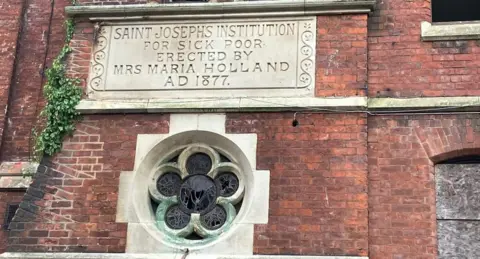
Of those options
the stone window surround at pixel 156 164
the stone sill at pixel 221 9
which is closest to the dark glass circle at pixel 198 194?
the stone window surround at pixel 156 164

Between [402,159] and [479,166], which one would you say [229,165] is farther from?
[479,166]

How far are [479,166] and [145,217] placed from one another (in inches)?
144

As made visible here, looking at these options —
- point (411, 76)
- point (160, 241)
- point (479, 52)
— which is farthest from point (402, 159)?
point (160, 241)

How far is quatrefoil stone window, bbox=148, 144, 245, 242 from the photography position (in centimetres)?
734

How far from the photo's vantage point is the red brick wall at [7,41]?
8750 millimetres

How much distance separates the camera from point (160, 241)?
23.7 ft

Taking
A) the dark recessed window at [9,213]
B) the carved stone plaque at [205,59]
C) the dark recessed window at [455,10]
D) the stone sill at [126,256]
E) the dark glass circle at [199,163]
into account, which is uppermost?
the dark recessed window at [455,10]

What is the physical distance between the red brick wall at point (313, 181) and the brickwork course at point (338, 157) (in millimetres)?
11

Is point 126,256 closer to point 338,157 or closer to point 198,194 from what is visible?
point 198,194

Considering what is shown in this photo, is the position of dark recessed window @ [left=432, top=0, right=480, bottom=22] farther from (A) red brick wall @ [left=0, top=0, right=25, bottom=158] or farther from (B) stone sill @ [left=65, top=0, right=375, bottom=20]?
(A) red brick wall @ [left=0, top=0, right=25, bottom=158]

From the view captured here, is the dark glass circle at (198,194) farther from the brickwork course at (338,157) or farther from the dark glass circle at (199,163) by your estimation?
the brickwork course at (338,157)

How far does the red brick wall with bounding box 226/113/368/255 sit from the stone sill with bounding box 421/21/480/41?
4.27 ft

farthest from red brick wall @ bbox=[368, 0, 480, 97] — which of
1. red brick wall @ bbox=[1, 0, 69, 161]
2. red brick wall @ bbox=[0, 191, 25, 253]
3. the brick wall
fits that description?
red brick wall @ bbox=[0, 191, 25, 253]

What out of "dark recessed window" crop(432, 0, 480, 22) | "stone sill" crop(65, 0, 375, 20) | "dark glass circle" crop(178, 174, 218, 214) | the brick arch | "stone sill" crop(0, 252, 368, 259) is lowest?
"stone sill" crop(0, 252, 368, 259)
